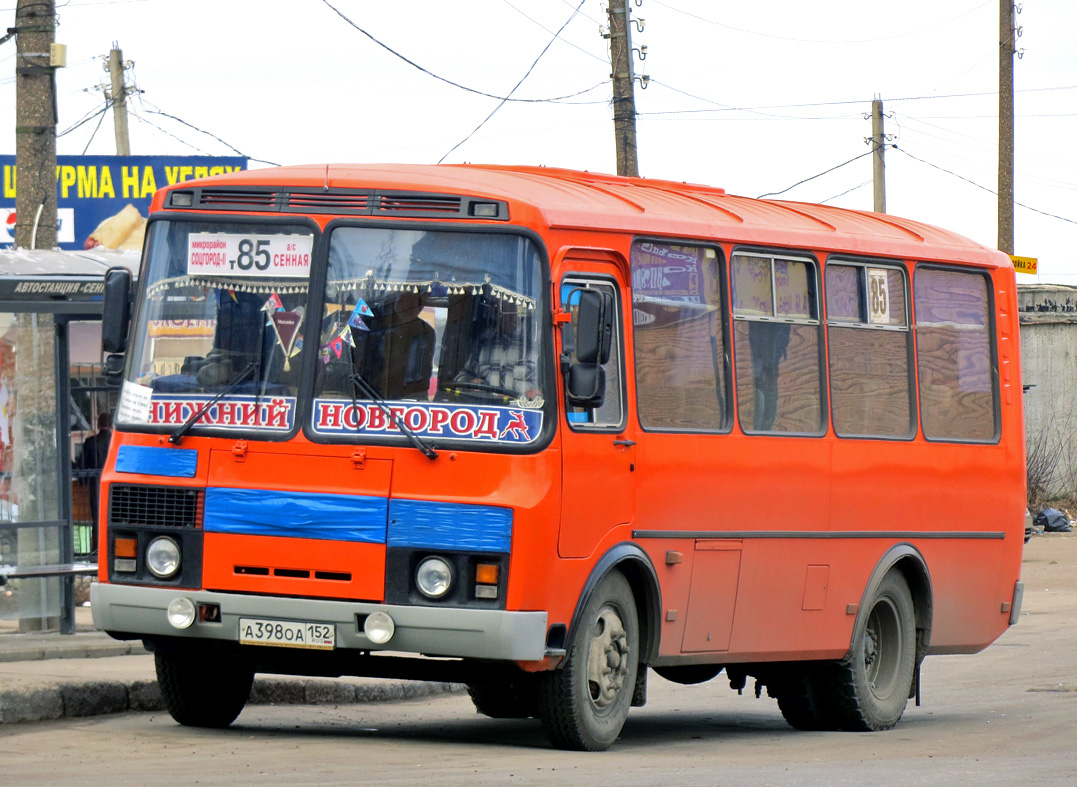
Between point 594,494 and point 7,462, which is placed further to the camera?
point 7,462

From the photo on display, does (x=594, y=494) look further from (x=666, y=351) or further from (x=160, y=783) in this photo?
(x=160, y=783)

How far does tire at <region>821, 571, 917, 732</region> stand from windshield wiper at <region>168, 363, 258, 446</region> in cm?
433

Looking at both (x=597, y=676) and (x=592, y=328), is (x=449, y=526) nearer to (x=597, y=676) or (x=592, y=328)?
(x=592, y=328)

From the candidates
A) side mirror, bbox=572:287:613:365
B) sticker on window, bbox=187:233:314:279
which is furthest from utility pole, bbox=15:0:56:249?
side mirror, bbox=572:287:613:365

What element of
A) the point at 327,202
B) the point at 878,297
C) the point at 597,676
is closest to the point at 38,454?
the point at 327,202

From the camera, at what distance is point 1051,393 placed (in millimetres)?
33500

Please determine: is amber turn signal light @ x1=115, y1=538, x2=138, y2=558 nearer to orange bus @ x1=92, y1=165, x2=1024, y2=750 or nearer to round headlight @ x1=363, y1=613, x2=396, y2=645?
orange bus @ x1=92, y1=165, x2=1024, y2=750

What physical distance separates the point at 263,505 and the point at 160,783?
162 cm

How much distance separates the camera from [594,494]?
8984 millimetres

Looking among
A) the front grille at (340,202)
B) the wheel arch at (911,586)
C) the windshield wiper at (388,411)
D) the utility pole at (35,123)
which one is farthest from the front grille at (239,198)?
the utility pole at (35,123)

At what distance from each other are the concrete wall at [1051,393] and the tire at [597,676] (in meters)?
24.3

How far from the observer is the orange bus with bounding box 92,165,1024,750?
8617 mm

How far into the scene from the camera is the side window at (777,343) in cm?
1038

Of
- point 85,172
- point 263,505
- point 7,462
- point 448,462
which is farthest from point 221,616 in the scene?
point 85,172
